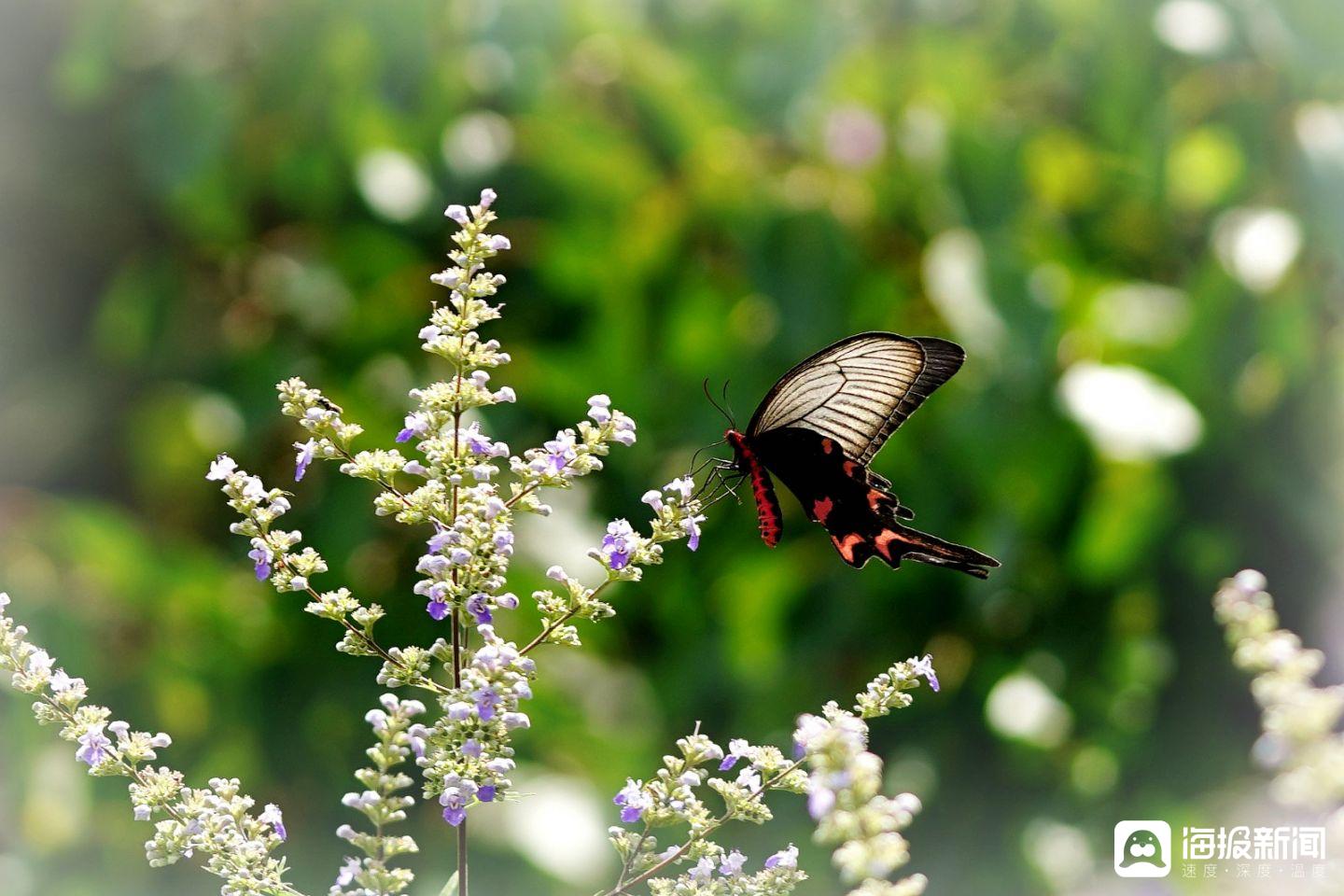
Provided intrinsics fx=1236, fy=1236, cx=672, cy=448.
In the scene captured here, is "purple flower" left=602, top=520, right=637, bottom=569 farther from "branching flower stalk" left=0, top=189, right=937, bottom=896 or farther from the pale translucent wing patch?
the pale translucent wing patch

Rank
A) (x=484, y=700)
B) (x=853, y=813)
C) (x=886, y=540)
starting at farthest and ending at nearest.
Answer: (x=886, y=540) < (x=484, y=700) < (x=853, y=813)

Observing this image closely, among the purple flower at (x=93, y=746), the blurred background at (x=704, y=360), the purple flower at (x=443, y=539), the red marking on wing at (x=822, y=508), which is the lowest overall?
the purple flower at (x=93, y=746)

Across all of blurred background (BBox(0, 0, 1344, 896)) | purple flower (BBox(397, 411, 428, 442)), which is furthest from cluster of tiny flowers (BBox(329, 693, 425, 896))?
blurred background (BBox(0, 0, 1344, 896))

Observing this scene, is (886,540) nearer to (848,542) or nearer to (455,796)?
(848,542)

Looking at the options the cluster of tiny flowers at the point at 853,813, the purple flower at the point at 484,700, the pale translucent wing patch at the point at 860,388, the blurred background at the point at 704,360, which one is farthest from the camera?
the blurred background at the point at 704,360

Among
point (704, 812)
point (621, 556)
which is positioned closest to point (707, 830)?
point (704, 812)

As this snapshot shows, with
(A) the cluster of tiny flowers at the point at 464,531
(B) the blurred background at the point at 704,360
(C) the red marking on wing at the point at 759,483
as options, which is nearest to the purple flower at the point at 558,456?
(A) the cluster of tiny flowers at the point at 464,531

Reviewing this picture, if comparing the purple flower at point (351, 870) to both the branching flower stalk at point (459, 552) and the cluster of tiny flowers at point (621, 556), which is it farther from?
the cluster of tiny flowers at point (621, 556)
